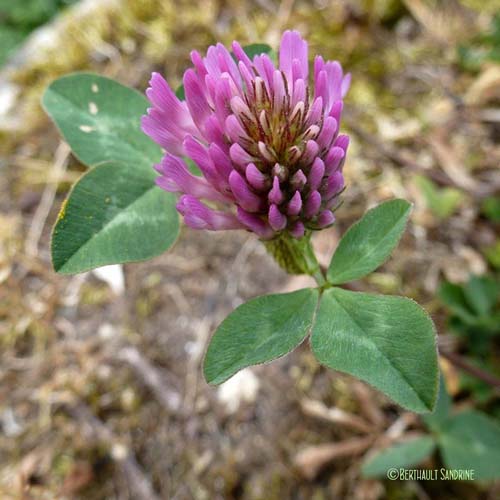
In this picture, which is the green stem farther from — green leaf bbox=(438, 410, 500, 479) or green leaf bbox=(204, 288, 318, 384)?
green leaf bbox=(438, 410, 500, 479)

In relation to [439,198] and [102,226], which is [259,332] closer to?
[102,226]

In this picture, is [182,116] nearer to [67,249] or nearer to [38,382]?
[67,249]

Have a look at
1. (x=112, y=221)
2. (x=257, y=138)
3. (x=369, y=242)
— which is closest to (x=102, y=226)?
(x=112, y=221)

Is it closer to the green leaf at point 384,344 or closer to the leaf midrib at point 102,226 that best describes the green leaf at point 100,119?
the leaf midrib at point 102,226

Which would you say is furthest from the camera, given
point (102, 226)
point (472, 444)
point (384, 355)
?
point (472, 444)

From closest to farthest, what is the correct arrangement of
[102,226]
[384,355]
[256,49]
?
[384,355]
[102,226]
[256,49]

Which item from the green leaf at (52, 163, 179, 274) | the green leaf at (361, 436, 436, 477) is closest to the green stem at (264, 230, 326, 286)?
the green leaf at (52, 163, 179, 274)

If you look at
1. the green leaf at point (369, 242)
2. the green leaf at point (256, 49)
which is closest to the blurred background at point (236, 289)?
the green leaf at point (369, 242)
